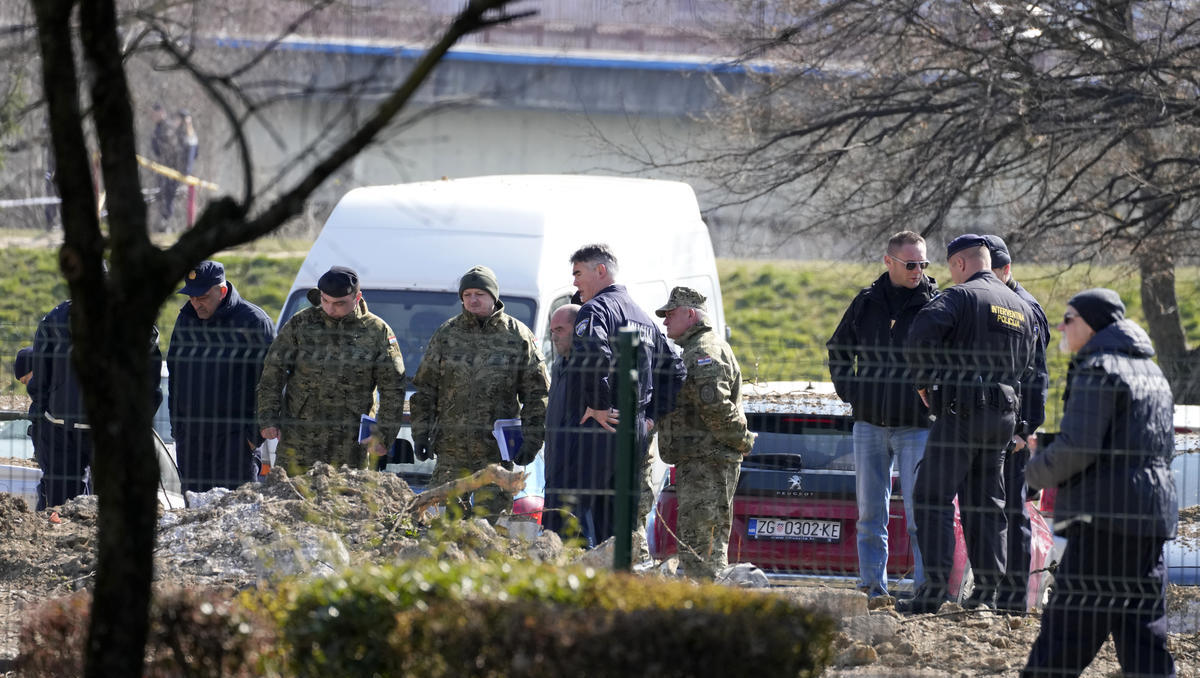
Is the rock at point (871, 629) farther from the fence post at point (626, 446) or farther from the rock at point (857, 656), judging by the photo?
the fence post at point (626, 446)

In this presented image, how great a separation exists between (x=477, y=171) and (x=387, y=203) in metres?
18.3

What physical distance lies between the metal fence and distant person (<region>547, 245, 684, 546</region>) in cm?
2

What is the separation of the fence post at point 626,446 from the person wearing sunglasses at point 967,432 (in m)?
1.85

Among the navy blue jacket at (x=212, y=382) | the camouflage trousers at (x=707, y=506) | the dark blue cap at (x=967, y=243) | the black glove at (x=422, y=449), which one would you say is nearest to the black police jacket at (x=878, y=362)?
the dark blue cap at (x=967, y=243)

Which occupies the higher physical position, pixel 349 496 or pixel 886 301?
pixel 886 301

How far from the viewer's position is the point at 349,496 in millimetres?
7633

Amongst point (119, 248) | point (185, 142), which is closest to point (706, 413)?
point (119, 248)

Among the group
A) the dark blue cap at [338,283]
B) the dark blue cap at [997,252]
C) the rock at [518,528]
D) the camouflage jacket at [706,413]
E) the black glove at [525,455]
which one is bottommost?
the rock at [518,528]

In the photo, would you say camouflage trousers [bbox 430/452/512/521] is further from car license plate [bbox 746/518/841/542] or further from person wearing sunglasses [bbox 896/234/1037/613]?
person wearing sunglasses [bbox 896/234/1037/613]

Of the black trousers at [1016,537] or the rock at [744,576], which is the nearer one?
the rock at [744,576]

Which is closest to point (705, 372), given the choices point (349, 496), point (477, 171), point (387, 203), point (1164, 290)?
point (349, 496)

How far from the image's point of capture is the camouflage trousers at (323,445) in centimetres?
817

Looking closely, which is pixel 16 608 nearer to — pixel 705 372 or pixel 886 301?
pixel 705 372

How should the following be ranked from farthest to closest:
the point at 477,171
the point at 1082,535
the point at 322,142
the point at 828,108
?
the point at 477,171 < the point at 828,108 < the point at 1082,535 < the point at 322,142
